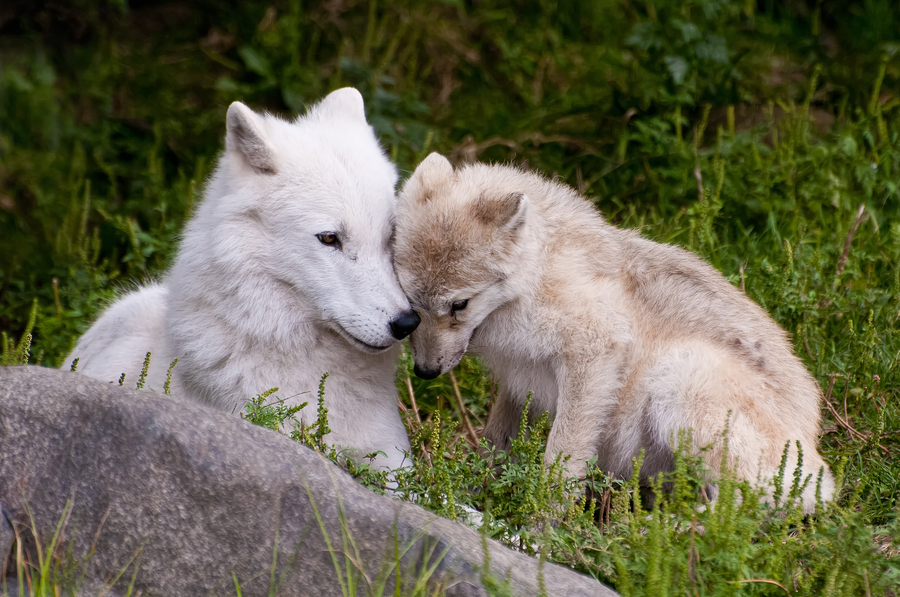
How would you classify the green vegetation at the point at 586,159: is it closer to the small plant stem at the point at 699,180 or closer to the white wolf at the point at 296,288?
the small plant stem at the point at 699,180

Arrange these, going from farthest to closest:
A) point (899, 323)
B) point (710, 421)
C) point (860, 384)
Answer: point (899, 323) → point (860, 384) → point (710, 421)

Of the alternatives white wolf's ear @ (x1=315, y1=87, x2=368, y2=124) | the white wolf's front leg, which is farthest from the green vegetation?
white wolf's ear @ (x1=315, y1=87, x2=368, y2=124)

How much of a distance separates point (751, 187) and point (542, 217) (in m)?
2.73

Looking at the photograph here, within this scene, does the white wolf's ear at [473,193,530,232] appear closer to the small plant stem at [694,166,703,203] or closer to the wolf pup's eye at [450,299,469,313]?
the wolf pup's eye at [450,299,469,313]

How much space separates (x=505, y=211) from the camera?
171 inches

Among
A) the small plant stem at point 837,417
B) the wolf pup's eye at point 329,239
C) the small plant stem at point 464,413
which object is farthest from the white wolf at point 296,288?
the small plant stem at point 837,417

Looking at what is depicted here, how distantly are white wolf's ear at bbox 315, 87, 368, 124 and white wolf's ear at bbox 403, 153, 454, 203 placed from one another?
0.46 metres

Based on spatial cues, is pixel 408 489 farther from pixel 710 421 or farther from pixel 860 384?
pixel 860 384

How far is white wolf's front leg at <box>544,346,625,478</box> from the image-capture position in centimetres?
421

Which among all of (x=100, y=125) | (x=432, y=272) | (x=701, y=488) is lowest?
(x=100, y=125)

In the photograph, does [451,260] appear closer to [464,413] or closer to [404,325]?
[404,325]

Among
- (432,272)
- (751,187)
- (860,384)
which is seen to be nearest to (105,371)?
(432,272)

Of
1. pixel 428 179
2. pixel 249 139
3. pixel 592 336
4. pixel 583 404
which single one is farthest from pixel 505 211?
pixel 249 139

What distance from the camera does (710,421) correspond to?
411 cm
